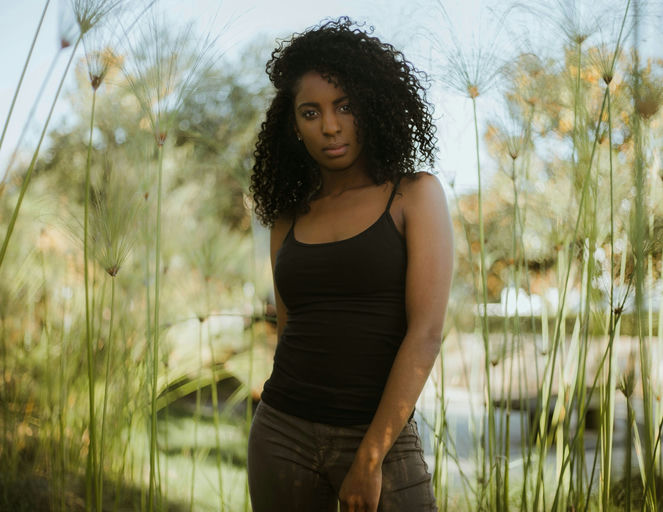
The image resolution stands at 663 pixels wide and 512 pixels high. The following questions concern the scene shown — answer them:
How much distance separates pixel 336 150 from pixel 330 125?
4cm

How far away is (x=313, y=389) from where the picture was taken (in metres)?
0.91

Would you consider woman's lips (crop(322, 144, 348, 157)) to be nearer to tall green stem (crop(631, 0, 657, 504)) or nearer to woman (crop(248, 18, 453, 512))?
woman (crop(248, 18, 453, 512))

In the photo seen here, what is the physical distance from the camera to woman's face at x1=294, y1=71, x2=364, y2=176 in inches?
37.5

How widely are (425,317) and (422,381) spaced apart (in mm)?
86

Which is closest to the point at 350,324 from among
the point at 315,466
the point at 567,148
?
the point at 315,466

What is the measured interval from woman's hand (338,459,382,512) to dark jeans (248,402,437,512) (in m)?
0.05

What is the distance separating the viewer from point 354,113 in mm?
959

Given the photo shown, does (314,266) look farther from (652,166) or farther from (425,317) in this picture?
(652,166)

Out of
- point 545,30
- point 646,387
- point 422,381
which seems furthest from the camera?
point 545,30

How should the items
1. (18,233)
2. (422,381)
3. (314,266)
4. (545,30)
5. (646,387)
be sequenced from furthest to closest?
(18,233) → (545,30) → (646,387) → (314,266) → (422,381)

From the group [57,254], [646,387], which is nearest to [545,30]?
[646,387]

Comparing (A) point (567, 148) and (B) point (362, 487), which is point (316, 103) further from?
(A) point (567, 148)

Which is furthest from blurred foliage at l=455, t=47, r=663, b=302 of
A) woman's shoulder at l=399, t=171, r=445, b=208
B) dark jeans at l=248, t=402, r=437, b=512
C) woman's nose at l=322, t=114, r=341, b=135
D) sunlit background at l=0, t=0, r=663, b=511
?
dark jeans at l=248, t=402, r=437, b=512

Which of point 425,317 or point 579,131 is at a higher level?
point 579,131
